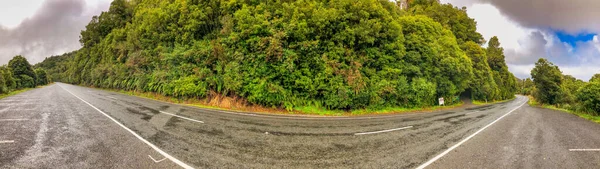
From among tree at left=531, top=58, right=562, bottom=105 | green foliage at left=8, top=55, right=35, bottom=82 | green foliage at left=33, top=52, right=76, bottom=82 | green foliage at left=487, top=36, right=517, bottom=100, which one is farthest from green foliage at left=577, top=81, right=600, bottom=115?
green foliage at left=33, top=52, right=76, bottom=82

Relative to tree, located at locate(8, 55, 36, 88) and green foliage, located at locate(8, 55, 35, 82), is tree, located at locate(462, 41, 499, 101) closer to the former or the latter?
tree, located at locate(8, 55, 36, 88)

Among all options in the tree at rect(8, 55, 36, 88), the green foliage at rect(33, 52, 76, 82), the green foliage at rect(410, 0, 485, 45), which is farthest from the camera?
the green foliage at rect(33, 52, 76, 82)

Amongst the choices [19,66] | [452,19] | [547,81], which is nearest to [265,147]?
[452,19]

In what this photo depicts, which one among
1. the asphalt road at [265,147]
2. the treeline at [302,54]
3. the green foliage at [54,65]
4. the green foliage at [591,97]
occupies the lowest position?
the asphalt road at [265,147]

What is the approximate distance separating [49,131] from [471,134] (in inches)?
579

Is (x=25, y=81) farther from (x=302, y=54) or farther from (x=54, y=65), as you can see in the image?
(x=54, y=65)

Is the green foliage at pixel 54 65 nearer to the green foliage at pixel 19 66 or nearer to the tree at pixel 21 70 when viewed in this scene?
the green foliage at pixel 19 66

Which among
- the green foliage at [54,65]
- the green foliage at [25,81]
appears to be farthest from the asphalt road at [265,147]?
the green foliage at [54,65]

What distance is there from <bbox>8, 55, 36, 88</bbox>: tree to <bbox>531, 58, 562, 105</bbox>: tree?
295 feet

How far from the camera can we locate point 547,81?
34.5 meters

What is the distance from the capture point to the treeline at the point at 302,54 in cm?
1492

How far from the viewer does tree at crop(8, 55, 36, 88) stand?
138ft

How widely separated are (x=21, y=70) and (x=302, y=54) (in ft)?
206

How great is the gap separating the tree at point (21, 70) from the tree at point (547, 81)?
3537 inches
